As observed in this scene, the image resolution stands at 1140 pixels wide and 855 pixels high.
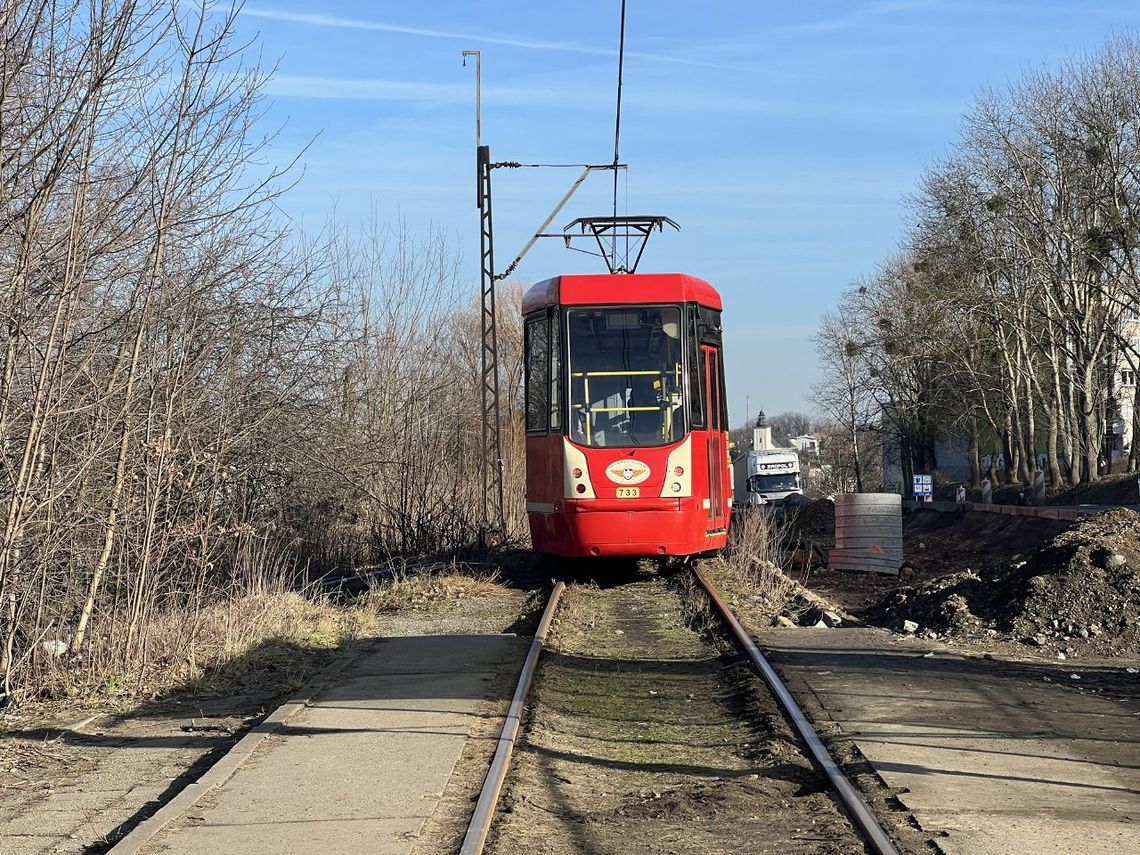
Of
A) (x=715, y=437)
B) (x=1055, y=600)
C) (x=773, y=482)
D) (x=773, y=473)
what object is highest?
(x=715, y=437)

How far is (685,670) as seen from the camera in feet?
37.0

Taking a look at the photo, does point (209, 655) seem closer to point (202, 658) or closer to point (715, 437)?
point (202, 658)

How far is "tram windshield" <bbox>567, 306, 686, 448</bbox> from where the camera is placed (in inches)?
662

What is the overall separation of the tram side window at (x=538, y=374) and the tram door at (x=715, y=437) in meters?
2.01

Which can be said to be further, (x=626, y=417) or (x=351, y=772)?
(x=626, y=417)

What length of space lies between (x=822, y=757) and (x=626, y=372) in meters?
9.84

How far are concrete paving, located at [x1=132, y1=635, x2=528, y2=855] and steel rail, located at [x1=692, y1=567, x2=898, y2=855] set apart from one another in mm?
1998

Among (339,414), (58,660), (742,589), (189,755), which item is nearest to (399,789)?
(189,755)

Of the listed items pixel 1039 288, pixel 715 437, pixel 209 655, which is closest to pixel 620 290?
pixel 715 437

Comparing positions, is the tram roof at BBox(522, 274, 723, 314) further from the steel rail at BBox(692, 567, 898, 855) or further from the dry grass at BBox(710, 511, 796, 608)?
the steel rail at BBox(692, 567, 898, 855)

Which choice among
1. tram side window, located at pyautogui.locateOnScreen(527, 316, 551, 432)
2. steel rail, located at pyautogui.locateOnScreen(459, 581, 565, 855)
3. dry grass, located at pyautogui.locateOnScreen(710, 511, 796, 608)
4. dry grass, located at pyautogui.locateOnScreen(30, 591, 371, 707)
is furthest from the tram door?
steel rail, located at pyautogui.locateOnScreen(459, 581, 565, 855)

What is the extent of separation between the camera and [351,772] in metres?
7.44

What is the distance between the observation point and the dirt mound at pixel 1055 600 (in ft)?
40.2

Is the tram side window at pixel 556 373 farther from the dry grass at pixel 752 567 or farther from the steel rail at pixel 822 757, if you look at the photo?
the steel rail at pixel 822 757
